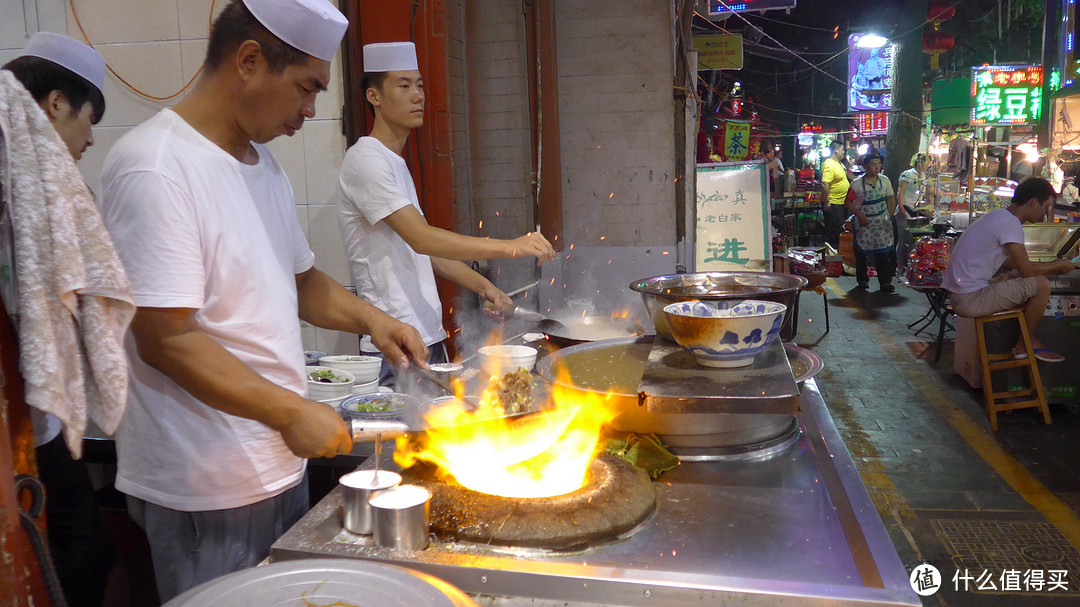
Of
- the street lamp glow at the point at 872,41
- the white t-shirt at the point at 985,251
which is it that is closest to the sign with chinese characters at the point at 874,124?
the street lamp glow at the point at 872,41

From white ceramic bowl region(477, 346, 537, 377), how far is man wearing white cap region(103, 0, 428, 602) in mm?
965

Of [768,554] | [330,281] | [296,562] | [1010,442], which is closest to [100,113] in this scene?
[330,281]

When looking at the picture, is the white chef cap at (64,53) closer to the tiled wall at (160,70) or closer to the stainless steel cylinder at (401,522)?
the tiled wall at (160,70)

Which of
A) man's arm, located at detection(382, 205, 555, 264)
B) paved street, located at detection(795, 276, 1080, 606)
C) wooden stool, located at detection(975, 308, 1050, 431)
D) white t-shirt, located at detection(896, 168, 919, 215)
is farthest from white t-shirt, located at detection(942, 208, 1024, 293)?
white t-shirt, located at detection(896, 168, 919, 215)

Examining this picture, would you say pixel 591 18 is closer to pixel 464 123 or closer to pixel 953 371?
pixel 464 123

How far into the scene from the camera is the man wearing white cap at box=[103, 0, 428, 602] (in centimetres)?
172

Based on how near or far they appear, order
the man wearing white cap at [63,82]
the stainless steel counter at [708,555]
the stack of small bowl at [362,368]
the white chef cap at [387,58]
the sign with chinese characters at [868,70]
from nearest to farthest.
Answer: the stainless steel counter at [708,555] < the man wearing white cap at [63,82] < the stack of small bowl at [362,368] < the white chef cap at [387,58] < the sign with chinese characters at [868,70]

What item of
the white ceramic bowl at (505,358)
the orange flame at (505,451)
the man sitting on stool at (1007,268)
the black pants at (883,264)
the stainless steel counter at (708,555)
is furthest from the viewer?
the black pants at (883,264)

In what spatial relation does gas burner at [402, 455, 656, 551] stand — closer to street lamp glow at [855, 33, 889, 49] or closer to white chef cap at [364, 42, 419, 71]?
white chef cap at [364, 42, 419, 71]

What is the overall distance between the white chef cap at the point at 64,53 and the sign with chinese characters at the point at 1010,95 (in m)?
15.1

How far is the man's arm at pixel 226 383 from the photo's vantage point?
5.61 feet

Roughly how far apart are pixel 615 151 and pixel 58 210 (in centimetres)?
526

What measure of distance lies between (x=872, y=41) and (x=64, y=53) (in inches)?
803

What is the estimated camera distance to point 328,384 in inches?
117
